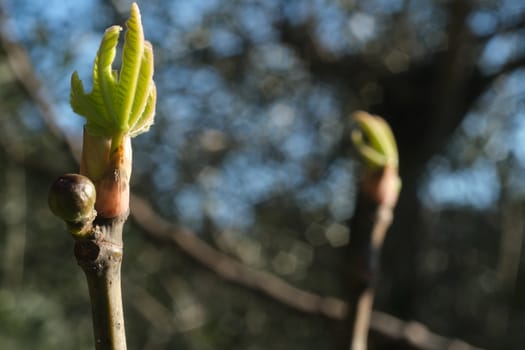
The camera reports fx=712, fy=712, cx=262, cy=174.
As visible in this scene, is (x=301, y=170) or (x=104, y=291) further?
(x=301, y=170)

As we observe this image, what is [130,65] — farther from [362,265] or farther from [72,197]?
[362,265]

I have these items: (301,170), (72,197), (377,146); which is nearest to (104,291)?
(72,197)

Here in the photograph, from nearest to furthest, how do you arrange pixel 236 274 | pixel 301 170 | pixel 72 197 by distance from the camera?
1. pixel 72 197
2. pixel 236 274
3. pixel 301 170

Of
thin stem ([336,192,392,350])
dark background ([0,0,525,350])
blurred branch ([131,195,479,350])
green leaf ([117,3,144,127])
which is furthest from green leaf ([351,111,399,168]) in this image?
dark background ([0,0,525,350])

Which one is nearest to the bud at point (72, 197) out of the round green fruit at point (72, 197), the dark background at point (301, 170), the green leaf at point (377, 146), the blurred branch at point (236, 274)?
the round green fruit at point (72, 197)

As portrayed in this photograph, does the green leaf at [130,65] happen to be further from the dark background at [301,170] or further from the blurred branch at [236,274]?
the dark background at [301,170]

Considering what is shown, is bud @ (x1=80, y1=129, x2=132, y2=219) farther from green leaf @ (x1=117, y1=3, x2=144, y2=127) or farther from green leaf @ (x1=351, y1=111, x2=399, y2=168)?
green leaf @ (x1=351, y1=111, x2=399, y2=168)
